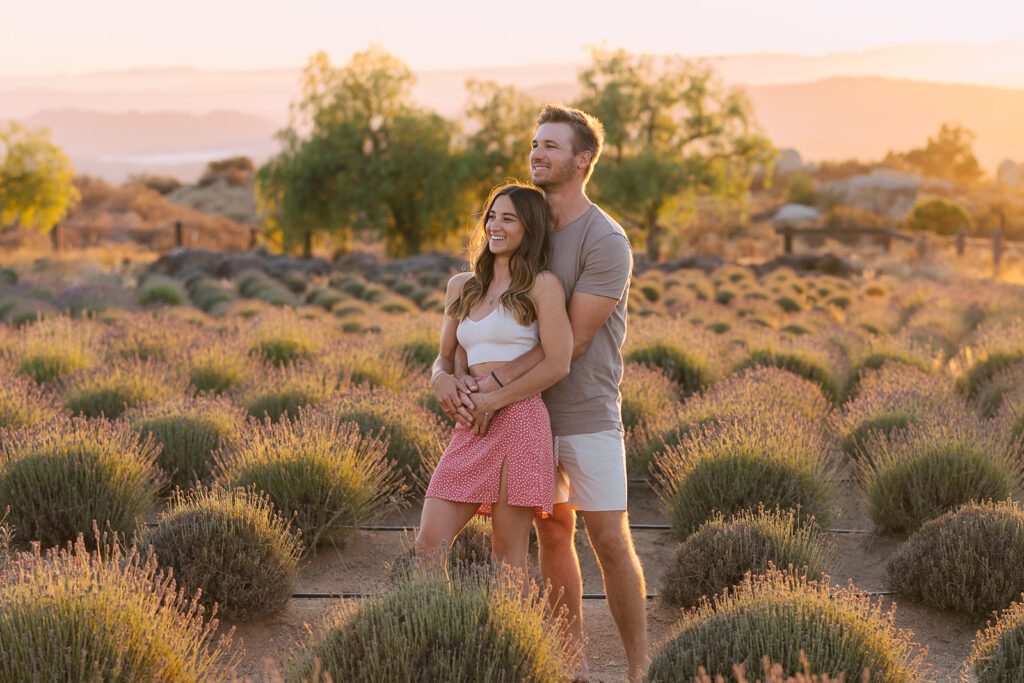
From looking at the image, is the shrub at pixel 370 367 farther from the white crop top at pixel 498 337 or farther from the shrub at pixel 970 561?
the white crop top at pixel 498 337

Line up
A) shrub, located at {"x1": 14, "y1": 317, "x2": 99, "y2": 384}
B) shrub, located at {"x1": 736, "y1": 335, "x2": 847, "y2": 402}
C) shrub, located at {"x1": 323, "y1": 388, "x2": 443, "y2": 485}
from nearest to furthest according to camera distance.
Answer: shrub, located at {"x1": 323, "y1": 388, "x2": 443, "y2": 485} → shrub, located at {"x1": 14, "y1": 317, "x2": 99, "y2": 384} → shrub, located at {"x1": 736, "y1": 335, "x2": 847, "y2": 402}

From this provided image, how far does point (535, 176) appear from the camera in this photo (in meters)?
4.28

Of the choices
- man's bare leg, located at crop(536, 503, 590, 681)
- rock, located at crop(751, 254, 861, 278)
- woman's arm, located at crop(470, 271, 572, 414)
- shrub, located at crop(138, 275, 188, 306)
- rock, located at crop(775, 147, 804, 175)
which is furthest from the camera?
rock, located at crop(775, 147, 804, 175)

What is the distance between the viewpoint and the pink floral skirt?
13.8ft

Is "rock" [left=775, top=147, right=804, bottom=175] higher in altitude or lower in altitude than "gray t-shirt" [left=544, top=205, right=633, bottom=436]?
lower

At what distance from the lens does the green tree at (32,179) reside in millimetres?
38062

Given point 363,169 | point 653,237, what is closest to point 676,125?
point 653,237

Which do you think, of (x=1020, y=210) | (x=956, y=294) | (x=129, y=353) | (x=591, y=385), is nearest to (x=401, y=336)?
(x=129, y=353)

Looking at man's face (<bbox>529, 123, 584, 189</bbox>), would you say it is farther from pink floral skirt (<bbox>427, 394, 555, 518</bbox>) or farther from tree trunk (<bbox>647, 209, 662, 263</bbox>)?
tree trunk (<bbox>647, 209, 662, 263</bbox>)

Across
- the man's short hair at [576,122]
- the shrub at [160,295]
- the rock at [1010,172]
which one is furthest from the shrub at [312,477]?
the rock at [1010,172]

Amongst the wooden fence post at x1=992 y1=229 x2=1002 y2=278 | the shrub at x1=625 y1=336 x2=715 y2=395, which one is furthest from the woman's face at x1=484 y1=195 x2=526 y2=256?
the wooden fence post at x1=992 y1=229 x2=1002 y2=278

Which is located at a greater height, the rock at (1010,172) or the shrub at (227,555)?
the shrub at (227,555)

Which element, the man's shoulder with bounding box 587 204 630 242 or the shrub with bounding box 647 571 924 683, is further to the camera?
the man's shoulder with bounding box 587 204 630 242

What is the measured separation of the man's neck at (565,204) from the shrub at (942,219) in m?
47.6
